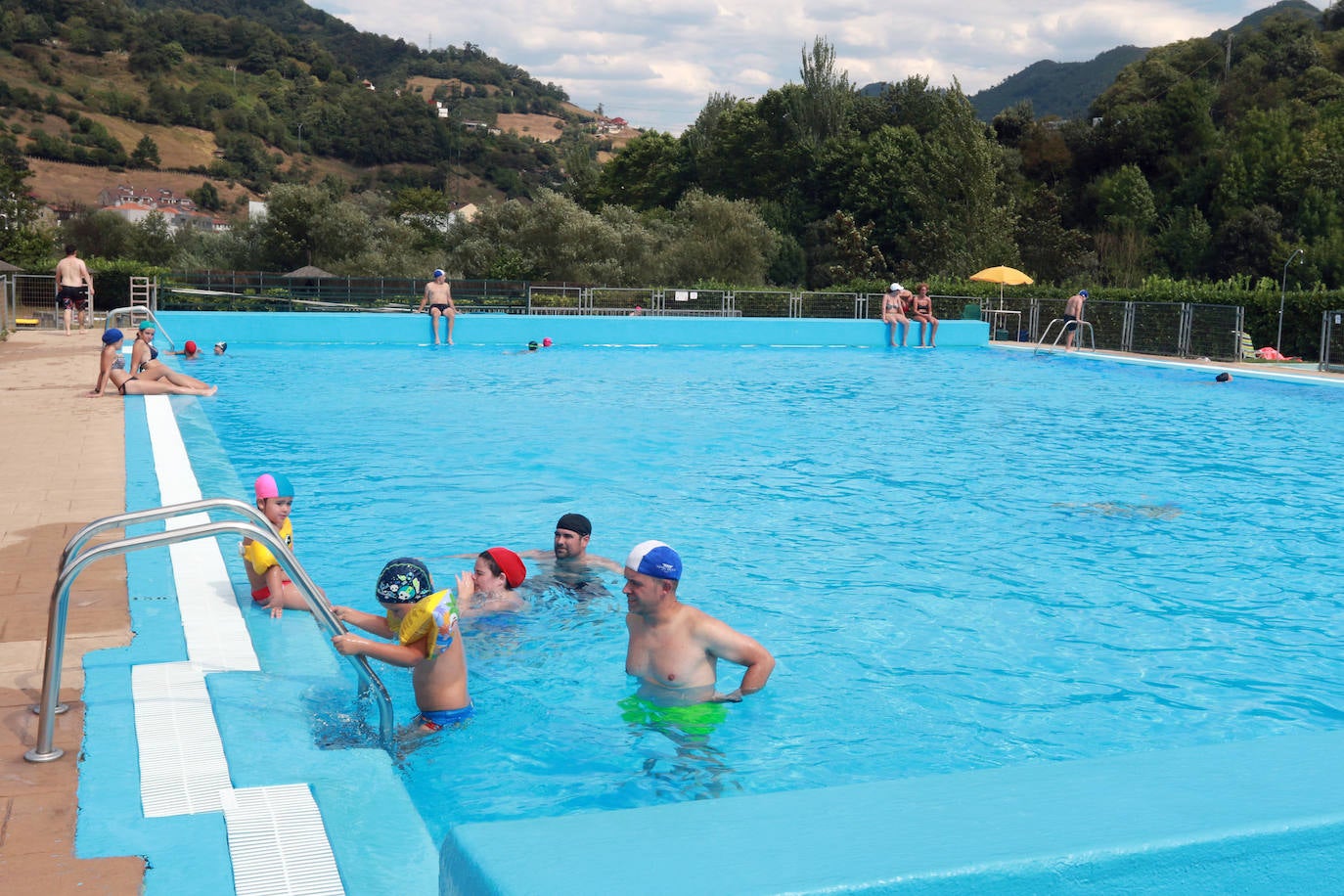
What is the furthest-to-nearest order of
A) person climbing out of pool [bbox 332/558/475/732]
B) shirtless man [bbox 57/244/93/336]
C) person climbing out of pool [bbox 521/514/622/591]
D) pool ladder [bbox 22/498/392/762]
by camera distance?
shirtless man [bbox 57/244/93/336], person climbing out of pool [bbox 521/514/622/591], person climbing out of pool [bbox 332/558/475/732], pool ladder [bbox 22/498/392/762]

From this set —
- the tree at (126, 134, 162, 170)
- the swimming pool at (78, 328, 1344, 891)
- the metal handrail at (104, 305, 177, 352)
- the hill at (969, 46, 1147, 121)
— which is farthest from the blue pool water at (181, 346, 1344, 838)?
the hill at (969, 46, 1147, 121)

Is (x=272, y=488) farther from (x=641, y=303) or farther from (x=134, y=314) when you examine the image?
(x=641, y=303)

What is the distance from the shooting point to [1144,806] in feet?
7.66

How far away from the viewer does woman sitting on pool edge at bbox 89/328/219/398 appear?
12555 millimetres

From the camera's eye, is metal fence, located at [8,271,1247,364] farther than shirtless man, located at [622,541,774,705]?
Yes

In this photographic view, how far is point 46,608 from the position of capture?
511 cm

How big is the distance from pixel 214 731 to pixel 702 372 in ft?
56.2

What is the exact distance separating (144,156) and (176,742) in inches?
4712

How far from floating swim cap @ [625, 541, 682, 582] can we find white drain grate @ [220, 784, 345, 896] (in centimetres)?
166

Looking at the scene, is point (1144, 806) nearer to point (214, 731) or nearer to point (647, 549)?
point (647, 549)

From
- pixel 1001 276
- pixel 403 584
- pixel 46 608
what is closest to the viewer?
pixel 403 584

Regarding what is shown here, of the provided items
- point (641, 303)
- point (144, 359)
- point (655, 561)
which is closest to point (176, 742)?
point (655, 561)

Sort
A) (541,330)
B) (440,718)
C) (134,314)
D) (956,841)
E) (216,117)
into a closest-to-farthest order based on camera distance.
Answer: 1. (956,841)
2. (440,718)
3. (134,314)
4. (541,330)
5. (216,117)

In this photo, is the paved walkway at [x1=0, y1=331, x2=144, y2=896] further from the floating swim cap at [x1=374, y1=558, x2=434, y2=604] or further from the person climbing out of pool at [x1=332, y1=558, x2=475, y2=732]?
the floating swim cap at [x1=374, y1=558, x2=434, y2=604]
